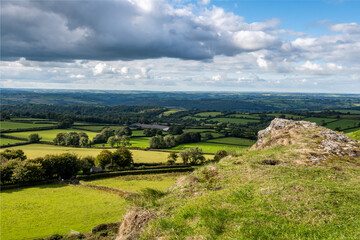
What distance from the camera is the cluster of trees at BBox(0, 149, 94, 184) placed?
55.3 metres

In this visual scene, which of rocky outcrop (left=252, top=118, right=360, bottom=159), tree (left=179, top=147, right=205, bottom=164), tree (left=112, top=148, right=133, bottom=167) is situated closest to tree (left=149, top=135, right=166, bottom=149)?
tree (left=179, top=147, right=205, bottom=164)

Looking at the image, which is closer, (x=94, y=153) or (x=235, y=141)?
(x=94, y=153)

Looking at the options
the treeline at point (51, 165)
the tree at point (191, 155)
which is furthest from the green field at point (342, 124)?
the treeline at point (51, 165)

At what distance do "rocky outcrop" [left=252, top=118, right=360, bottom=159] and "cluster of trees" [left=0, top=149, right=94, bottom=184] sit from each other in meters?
49.7

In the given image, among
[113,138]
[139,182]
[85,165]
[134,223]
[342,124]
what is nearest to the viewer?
[134,223]

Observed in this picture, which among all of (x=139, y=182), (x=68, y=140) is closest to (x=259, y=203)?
(x=139, y=182)

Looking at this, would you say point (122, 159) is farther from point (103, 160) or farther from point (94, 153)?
point (94, 153)

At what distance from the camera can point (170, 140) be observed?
10838 centimetres

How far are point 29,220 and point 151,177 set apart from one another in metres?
32.5

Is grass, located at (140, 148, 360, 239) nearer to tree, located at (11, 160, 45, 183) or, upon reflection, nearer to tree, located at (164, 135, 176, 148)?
tree, located at (11, 160, 45, 183)

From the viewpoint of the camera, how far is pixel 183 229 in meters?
13.9

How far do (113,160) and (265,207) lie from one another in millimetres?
62756

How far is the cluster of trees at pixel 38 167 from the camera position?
2179 inches

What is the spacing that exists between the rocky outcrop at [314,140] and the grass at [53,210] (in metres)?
23.7
